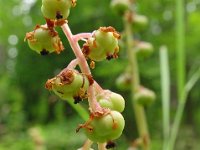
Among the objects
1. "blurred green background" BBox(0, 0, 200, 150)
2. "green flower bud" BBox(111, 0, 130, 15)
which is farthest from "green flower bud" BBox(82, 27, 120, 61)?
"blurred green background" BBox(0, 0, 200, 150)

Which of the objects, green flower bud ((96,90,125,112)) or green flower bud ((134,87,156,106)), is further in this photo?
green flower bud ((134,87,156,106))

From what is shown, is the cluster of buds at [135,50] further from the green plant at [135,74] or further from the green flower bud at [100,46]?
the green flower bud at [100,46]

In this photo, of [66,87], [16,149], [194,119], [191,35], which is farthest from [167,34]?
[66,87]

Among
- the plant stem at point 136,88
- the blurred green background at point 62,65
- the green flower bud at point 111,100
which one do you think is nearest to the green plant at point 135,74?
the plant stem at point 136,88

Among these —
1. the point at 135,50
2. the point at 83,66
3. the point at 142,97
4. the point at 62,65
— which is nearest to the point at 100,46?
the point at 83,66

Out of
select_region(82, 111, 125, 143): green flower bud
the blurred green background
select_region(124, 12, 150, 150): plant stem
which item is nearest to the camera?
select_region(82, 111, 125, 143): green flower bud

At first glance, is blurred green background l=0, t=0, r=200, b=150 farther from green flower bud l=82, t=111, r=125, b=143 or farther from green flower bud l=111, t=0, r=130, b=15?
green flower bud l=82, t=111, r=125, b=143

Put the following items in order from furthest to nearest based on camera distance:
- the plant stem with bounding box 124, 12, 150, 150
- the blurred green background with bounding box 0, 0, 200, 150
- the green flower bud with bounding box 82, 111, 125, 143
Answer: the blurred green background with bounding box 0, 0, 200, 150 → the plant stem with bounding box 124, 12, 150, 150 → the green flower bud with bounding box 82, 111, 125, 143

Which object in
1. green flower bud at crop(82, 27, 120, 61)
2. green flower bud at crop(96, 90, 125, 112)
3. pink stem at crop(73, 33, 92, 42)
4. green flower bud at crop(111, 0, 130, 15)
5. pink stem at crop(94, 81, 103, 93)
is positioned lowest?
green flower bud at crop(96, 90, 125, 112)
